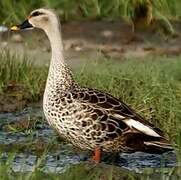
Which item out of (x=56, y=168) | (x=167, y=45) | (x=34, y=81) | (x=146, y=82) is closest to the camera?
(x=56, y=168)

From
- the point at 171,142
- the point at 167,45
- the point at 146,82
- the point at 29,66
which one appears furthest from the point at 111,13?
the point at 171,142

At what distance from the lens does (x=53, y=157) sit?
7480 mm

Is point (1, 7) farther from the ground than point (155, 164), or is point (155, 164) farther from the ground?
point (1, 7)

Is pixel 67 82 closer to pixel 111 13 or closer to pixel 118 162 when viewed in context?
pixel 118 162

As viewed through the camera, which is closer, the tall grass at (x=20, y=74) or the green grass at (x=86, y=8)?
the tall grass at (x=20, y=74)

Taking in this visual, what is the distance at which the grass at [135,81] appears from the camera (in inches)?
334

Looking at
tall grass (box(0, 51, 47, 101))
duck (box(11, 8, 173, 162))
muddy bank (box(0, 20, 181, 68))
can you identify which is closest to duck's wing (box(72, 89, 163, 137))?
duck (box(11, 8, 173, 162))

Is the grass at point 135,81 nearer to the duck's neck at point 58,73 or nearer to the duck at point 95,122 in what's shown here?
the duck at point 95,122

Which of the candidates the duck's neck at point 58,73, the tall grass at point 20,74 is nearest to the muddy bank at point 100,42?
the tall grass at point 20,74

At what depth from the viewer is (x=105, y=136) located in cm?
741

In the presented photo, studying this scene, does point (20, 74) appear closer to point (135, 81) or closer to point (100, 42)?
point (135, 81)

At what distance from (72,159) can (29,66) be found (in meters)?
2.79

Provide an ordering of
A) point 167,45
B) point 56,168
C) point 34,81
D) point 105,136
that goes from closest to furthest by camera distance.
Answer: point 56,168 → point 105,136 → point 34,81 → point 167,45

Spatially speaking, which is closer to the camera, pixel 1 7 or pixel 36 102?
pixel 36 102
